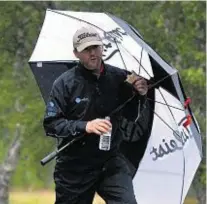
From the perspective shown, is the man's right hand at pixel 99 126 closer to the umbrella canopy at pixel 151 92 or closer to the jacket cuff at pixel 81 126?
the jacket cuff at pixel 81 126

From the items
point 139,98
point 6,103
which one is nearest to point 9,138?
A: point 6,103

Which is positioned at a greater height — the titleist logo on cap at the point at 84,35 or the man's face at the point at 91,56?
the titleist logo on cap at the point at 84,35

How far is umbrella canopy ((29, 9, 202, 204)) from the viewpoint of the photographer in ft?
22.3

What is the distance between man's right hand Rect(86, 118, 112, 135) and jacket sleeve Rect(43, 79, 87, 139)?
0.25ft

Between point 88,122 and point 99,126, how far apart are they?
0.15m

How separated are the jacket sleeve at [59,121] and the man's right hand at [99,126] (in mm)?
77

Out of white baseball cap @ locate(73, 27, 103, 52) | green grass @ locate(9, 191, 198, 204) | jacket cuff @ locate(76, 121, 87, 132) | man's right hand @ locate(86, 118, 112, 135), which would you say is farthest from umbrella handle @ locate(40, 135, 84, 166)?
green grass @ locate(9, 191, 198, 204)

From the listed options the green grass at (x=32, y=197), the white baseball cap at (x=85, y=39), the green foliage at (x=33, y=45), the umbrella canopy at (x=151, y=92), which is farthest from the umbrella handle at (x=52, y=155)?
the green grass at (x=32, y=197)

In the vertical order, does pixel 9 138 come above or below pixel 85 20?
below

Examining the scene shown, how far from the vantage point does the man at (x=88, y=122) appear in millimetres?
5570

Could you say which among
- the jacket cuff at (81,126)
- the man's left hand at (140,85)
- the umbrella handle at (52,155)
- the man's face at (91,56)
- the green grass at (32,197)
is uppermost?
the man's face at (91,56)

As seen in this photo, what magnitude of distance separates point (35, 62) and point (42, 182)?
9.76 m

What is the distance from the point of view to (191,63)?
15.7m

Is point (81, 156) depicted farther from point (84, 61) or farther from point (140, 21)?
point (140, 21)
